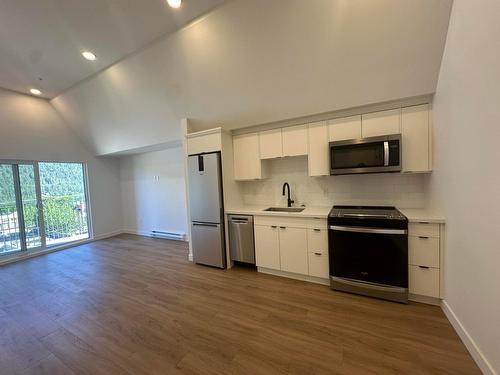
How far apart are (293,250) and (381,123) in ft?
6.46

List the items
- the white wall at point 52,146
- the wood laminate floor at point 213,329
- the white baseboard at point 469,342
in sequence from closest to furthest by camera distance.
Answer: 1. the white baseboard at point 469,342
2. the wood laminate floor at point 213,329
3. the white wall at point 52,146

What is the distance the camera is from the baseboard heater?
210 inches

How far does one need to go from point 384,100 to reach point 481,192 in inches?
58.2

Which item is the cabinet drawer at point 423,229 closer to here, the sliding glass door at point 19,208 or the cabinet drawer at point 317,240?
the cabinet drawer at point 317,240

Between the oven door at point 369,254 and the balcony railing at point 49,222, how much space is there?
6.18m

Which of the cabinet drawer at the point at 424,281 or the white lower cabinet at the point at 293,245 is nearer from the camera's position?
the cabinet drawer at the point at 424,281

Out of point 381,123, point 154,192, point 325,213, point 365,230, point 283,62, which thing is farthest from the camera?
point 154,192

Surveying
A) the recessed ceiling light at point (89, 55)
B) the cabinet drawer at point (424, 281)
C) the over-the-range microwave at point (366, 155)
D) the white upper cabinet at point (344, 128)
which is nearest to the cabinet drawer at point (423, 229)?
the cabinet drawer at point (424, 281)

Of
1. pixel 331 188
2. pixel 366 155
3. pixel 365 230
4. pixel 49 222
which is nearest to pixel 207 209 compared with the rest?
pixel 331 188

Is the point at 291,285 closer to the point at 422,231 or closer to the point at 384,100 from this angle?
the point at 422,231

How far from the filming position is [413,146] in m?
2.56

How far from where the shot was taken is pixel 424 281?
2.28 m

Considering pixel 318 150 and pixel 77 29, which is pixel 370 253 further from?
pixel 77 29

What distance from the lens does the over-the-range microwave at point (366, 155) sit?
2.55m
